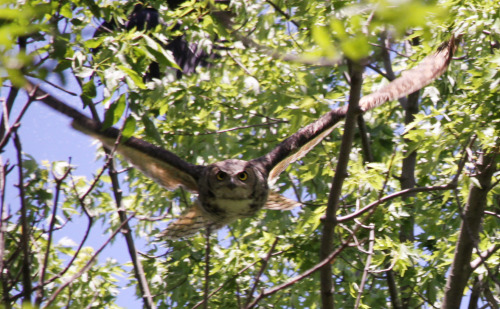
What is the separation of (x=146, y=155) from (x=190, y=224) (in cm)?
82

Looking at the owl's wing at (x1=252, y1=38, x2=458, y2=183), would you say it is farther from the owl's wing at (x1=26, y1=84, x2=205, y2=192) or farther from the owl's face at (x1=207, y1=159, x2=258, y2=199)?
the owl's wing at (x1=26, y1=84, x2=205, y2=192)

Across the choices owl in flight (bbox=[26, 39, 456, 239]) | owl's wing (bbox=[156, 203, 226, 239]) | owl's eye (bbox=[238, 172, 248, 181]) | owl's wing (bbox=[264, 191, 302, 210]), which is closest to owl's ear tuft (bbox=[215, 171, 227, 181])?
owl in flight (bbox=[26, 39, 456, 239])

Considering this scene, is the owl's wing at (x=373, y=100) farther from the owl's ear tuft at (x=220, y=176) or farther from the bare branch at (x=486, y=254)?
the bare branch at (x=486, y=254)

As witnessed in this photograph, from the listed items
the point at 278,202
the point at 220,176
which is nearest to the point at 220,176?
the point at 220,176

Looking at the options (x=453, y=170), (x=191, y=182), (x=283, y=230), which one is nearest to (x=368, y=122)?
(x=283, y=230)

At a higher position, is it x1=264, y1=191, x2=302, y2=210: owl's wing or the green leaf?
x1=264, y1=191, x2=302, y2=210: owl's wing

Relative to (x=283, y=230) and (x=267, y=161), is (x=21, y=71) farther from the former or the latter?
(x=283, y=230)

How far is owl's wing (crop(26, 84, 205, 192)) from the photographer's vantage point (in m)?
4.82

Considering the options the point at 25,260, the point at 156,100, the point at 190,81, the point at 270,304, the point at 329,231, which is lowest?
the point at 25,260

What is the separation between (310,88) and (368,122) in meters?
1.38

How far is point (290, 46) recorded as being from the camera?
7.45 metres

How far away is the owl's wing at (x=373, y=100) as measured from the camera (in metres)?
4.94

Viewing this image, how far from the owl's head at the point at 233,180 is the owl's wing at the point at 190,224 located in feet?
1.25

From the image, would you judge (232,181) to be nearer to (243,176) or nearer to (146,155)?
(243,176)
